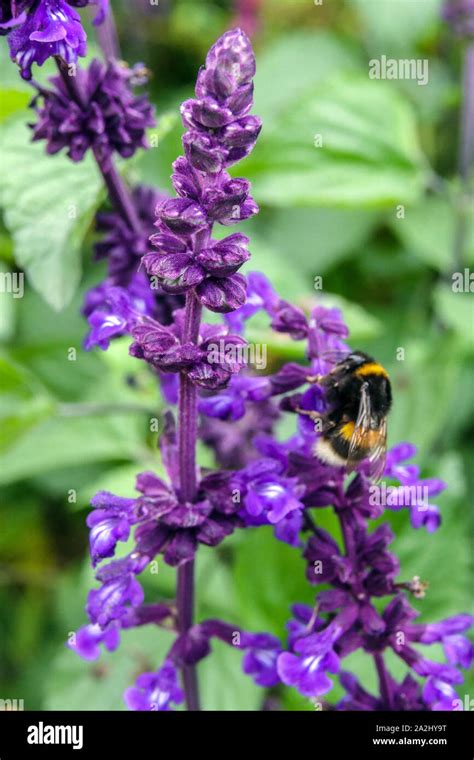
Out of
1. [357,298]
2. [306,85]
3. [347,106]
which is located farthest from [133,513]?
[306,85]

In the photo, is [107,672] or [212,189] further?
[107,672]

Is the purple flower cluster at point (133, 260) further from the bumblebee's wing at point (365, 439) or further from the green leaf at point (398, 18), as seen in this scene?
the green leaf at point (398, 18)

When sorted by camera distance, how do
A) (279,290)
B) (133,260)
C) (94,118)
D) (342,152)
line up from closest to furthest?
(94,118) < (133,260) < (279,290) < (342,152)

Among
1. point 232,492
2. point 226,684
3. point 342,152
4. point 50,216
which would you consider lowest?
point 226,684

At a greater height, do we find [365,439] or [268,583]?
[365,439]

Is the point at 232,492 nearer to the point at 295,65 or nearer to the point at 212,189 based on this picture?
the point at 212,189

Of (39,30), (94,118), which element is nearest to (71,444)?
(94,118)
